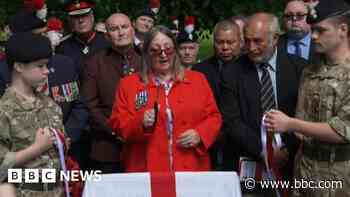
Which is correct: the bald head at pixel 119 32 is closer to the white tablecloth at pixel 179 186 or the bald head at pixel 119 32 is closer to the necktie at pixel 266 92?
the necktie at pixel 266 92

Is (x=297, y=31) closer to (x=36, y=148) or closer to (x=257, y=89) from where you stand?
(x=257, y=89)

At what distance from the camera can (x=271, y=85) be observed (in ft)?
16.0

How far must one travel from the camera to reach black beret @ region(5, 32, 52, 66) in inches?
165

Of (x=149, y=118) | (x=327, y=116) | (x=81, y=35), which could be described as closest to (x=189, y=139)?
(x=149, y=118)

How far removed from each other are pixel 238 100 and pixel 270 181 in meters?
0.59

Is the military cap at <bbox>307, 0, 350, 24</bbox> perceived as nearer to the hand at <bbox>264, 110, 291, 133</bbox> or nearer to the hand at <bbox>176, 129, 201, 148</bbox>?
the hand at <bbox>264, 110, 291, 133</bbox>

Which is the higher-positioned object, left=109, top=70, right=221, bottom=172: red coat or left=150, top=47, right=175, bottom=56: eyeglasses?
left=150, top=47, right=175, bottom=56: eyeglasses

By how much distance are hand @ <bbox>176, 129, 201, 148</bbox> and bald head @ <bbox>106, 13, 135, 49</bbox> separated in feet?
4.73

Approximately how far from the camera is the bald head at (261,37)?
4.80 meters

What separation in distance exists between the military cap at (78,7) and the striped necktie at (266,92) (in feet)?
7.87

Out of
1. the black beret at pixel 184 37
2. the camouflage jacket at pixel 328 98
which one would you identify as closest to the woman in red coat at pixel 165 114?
the camouflage jacket at pixel 328 98

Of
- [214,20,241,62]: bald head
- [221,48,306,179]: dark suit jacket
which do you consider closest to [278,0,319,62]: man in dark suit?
[214,20,241,62]: bald head

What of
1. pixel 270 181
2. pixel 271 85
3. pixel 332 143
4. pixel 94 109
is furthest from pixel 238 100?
pixel 94 109

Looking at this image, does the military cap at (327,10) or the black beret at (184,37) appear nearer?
the military cap at (327,10)
